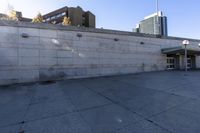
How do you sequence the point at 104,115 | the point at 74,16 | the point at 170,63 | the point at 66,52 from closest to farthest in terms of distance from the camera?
1. the point at 104,115
2. the point at 66,52
3. the point at 170,63
4. the point at 74,16

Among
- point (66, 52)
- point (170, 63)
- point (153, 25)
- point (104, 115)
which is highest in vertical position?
point (153, 25)

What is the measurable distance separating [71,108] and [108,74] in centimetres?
852

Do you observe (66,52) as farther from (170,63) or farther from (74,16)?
(74,16)

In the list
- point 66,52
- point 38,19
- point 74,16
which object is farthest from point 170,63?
point 74,16

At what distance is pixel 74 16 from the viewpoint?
57.1 metres

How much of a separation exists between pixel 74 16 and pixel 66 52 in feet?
162

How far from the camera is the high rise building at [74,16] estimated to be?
5716cm

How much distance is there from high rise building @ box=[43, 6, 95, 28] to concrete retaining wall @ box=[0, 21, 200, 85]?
44538 mm

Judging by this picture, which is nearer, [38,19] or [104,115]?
[104,115]

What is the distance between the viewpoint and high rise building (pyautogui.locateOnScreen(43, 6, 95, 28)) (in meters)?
57.2

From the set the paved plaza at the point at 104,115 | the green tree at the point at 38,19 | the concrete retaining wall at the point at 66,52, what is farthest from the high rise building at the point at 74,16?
the paved plaza at the point at 104,115

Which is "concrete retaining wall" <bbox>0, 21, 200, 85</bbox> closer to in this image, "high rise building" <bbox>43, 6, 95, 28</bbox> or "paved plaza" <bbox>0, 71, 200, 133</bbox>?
"paved plaza" <bbox>0, 71, 200, 133</bbox>

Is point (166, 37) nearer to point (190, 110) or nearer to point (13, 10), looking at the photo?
point (190, 110)

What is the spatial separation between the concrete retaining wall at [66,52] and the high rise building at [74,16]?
44.5 m
